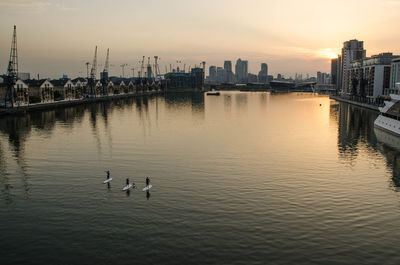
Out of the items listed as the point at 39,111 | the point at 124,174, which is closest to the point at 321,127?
the point at 124,174

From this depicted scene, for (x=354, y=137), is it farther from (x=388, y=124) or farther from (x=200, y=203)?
(x=200, y=203)

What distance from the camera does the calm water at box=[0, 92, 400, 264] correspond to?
17.7 m

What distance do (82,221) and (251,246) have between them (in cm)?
1038

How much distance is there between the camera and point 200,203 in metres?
24.3

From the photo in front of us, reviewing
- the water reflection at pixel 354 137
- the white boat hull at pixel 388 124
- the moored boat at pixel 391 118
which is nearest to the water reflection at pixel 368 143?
the water reflection at pixel 354 137

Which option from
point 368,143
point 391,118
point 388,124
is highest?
point 391,118

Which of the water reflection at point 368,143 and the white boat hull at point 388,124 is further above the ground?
the white boat hull at point 388,124

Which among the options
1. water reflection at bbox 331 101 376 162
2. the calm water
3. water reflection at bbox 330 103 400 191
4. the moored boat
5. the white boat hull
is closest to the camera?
the calm water

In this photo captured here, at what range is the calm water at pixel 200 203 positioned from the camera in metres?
17.7

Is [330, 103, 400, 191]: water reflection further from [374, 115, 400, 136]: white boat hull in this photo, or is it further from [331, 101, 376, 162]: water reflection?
[374, 115, 400, 136]: white boat hull

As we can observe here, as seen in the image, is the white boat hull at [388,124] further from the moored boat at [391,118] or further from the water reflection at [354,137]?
the water reflection at [354,137]

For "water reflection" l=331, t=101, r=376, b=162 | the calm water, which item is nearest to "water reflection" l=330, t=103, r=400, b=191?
"water reflection" l=331, t=101, r=376, b=162

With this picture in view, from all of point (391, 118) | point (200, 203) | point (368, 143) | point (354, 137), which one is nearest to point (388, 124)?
point (391, 118)

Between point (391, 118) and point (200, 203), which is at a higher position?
point (391, 118)
